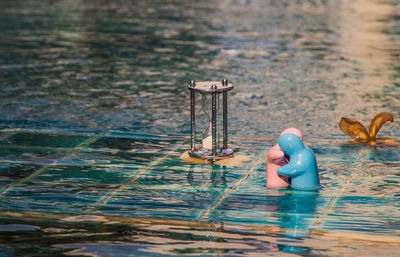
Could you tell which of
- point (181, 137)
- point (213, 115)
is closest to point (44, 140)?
point (181, 137)

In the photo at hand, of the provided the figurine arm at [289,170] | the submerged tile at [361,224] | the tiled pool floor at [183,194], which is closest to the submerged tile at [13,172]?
the tiled pool floor at [183,194]

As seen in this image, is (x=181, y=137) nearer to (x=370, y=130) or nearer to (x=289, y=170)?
(x=370, y=130)

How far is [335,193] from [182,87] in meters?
6.81

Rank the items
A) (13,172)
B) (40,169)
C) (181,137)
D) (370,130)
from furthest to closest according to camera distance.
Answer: (181,137), (370,130), (40,169), (13,172)

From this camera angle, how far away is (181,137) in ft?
33.0

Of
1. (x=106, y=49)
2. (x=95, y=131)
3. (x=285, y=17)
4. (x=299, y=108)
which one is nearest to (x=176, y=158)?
(x=95, y=131)

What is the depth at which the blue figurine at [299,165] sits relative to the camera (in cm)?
750

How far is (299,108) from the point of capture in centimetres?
1212

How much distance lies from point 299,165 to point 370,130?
8.24 ft

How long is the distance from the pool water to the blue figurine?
14 cm

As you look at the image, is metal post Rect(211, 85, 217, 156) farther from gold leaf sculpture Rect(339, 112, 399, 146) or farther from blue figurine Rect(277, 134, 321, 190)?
gold leaf sculpture Rect(339, 112, 399, 146)

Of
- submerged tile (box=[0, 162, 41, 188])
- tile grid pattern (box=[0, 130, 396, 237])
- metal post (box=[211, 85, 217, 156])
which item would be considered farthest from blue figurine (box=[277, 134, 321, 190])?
submerged tile (box=[0, 162, 41, 188])

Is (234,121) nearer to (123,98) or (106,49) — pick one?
(123,98)

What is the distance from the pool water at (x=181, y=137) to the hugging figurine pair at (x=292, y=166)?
5.4 inches
